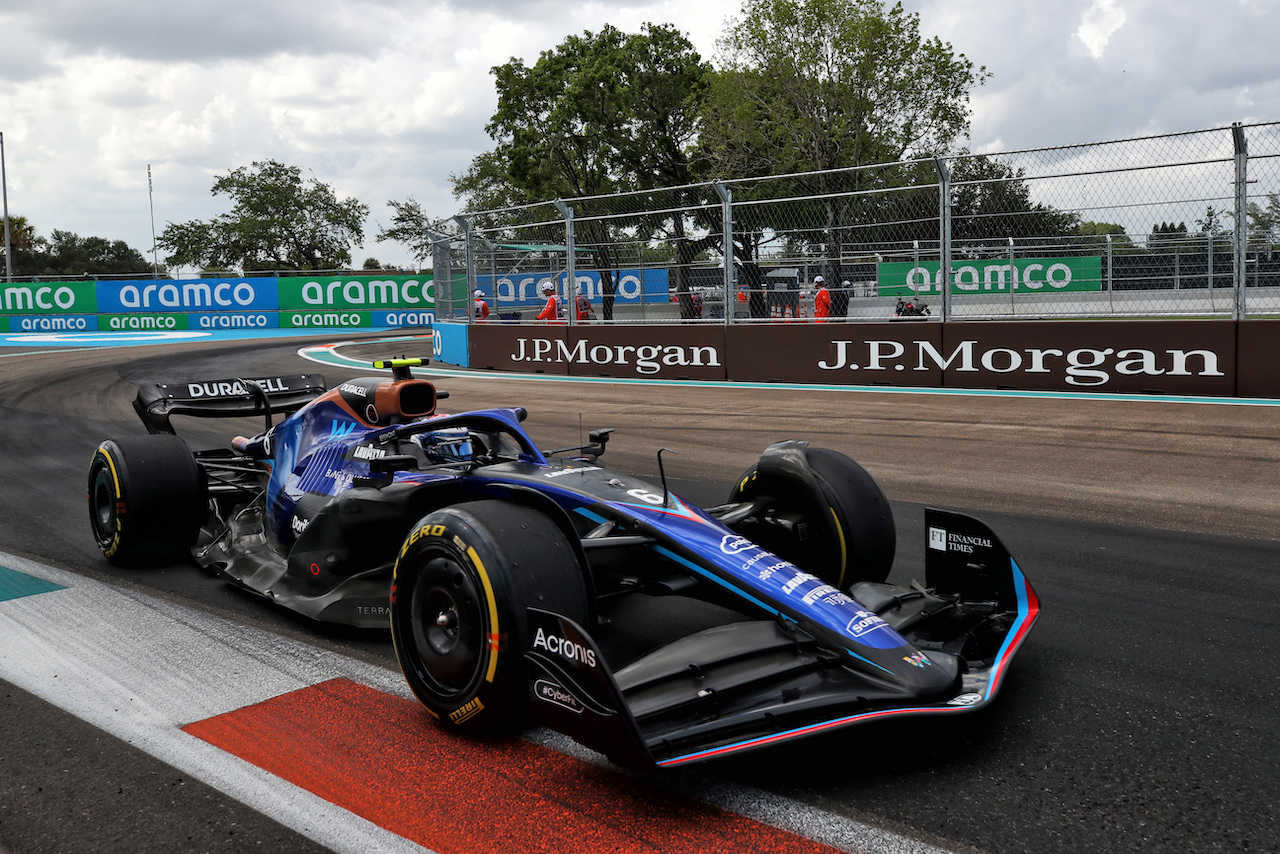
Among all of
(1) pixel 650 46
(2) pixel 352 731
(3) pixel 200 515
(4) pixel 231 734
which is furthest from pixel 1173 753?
(1) pixel 650 46

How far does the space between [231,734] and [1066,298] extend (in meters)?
10.8

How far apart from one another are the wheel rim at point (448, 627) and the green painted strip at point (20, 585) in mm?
2545

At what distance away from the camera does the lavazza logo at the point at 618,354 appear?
46.5ft

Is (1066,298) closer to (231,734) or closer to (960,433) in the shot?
(960,433)

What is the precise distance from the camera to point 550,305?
656 inches

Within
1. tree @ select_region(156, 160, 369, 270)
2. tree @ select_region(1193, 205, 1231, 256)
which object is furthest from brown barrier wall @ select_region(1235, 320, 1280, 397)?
tree @ select_region(156, 160, 369, 270)

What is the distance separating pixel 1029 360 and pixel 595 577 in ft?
30.5

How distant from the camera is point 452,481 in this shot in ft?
11.9

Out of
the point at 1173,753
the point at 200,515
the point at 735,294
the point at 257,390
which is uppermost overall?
the point at 735,294

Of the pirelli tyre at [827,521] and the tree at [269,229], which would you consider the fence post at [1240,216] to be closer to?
the pirelli tyre at [827,521]

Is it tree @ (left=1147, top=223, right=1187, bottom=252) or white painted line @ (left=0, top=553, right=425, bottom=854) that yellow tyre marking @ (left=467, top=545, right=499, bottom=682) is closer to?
white painted line @ (left=0, top=553, right=425, bottom=854)

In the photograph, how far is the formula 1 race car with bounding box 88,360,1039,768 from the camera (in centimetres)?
259

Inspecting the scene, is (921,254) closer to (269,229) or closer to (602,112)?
(602,112)

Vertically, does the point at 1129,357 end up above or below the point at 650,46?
below
